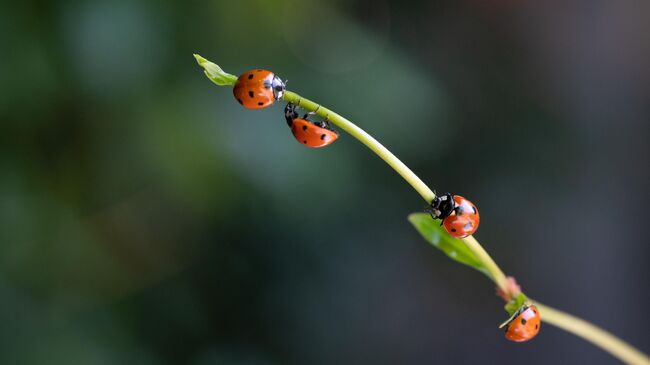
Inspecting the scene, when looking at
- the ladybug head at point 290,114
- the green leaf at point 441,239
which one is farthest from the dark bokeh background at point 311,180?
the green leaf at point 441,239

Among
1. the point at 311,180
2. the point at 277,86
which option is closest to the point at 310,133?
the point at 277,86

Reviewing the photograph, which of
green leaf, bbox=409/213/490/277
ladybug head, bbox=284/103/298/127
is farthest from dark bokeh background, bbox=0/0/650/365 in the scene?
green leaf, bbox=409/213/490/277

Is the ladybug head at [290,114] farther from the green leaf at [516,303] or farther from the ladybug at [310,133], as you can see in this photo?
the green leaf at [516,303]

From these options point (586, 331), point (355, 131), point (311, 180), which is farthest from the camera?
point (311, 180)

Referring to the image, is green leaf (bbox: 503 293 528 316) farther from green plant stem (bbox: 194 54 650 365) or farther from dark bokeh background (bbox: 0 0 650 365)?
dark bokeh background (bbox: 0 0 650 365)

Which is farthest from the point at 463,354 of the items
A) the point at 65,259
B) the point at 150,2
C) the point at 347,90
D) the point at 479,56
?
the point at 150,2

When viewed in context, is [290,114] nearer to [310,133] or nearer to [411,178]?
[310,133]

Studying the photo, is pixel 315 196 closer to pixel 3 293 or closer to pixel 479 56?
pixel 3 293
